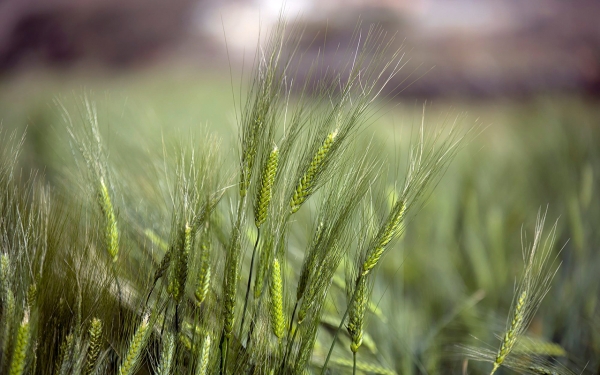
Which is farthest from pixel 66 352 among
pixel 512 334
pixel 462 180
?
pixel 462 180

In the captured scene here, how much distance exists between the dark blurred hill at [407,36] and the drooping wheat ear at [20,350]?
45cm

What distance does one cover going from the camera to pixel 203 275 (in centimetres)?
31

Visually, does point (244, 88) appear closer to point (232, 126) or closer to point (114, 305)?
point (232, 126)

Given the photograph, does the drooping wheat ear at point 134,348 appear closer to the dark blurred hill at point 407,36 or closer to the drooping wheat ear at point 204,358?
the drooping wheat ear at point 204,358

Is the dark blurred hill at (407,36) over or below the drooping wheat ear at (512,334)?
over

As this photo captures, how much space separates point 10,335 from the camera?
29cm

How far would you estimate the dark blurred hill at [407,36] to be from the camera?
0.66 m

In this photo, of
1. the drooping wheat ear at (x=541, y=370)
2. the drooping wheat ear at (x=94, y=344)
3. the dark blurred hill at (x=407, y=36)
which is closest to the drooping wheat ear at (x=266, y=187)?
the drooping wheat ear at (x=94, y=344)

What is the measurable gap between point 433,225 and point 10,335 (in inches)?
19.6

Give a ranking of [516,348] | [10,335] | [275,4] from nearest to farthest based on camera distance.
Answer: [10,335], [516,348], [275,4]

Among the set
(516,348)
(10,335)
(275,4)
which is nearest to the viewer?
(10,335)

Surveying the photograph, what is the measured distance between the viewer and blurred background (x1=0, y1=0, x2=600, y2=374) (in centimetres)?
63

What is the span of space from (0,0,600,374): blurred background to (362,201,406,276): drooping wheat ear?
1.01 feet

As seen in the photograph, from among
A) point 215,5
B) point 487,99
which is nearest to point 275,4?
point 215,5
